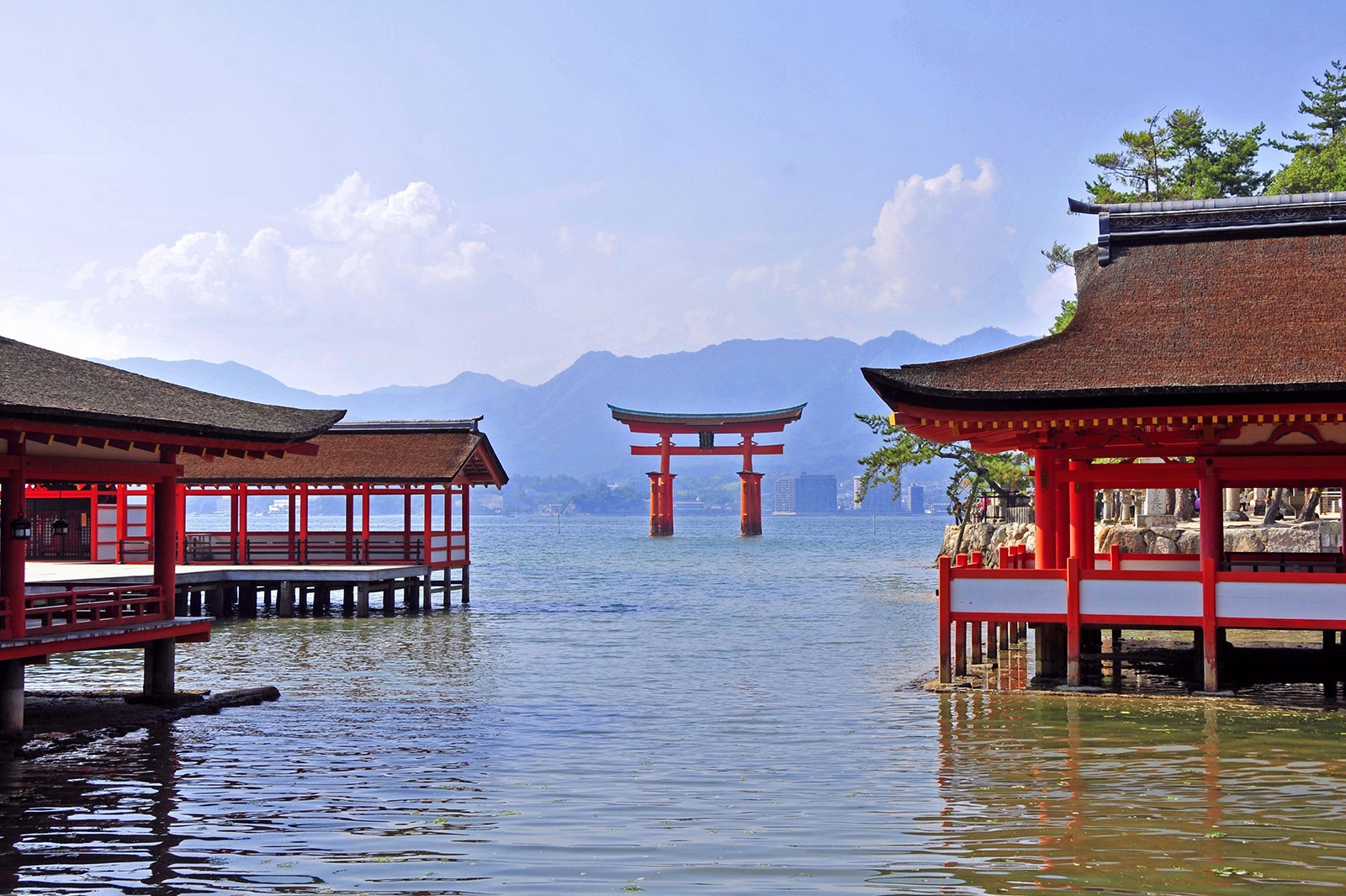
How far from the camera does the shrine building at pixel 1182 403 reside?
16047mm

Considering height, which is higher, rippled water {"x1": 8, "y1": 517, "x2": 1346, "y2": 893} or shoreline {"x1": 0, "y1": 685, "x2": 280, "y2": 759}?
shoreline {"x1": 0, "y1": 685, "x2": 280, "y2": 759}

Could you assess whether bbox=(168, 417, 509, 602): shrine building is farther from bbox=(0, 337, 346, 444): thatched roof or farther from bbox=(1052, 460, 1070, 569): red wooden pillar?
bbox=(1052, 460, 1070, 569): red wooden pillar

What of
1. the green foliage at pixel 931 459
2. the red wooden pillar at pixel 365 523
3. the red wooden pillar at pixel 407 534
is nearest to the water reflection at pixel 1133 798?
the red wooden pillar at pixel 365 523

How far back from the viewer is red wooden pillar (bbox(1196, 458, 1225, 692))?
647 inches

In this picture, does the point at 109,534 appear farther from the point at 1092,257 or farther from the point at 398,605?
the point at 1092,257

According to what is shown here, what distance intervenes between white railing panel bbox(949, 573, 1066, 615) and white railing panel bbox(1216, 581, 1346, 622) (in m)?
1.93

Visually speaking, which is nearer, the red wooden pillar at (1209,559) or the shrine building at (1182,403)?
the shrine building at (1182,403)

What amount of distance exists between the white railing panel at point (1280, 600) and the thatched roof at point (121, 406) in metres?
12.1

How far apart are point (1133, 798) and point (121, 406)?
11.6 m

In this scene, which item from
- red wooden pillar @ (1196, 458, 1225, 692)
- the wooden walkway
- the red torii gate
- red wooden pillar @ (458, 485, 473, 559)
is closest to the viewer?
red wooden pillar @ (1196, 458, 1225, 692)

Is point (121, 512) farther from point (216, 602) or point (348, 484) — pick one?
point (348, 484)

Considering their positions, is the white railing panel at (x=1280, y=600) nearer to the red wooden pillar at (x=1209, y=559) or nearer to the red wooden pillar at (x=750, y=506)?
the red wooden pillar at (x=1209, y=559)

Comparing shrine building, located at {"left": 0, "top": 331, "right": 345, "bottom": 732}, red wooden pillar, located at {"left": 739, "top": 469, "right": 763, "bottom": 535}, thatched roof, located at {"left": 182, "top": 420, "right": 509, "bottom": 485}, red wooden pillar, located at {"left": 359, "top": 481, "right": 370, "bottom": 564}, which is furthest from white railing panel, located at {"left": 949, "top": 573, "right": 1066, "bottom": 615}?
red wooden pillar, located at {"left": 739, "top": 469, "right": 763, "bottom": 535}

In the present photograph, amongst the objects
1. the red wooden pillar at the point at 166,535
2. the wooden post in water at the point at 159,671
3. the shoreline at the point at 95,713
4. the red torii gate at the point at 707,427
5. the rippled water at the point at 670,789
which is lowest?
the rippled water at the point at 670,789
